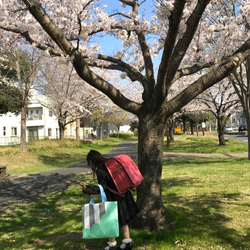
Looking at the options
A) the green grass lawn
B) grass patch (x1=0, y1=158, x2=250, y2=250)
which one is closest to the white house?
grass patch (x1=0, y1=158, x2=250, y2=250)

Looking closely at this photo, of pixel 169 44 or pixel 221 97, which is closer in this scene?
pixel 169 44

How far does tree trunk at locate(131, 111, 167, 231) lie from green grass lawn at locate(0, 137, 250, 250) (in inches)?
8.8

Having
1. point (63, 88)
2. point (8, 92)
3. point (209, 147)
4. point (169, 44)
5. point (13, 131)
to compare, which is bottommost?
point (209, 147)

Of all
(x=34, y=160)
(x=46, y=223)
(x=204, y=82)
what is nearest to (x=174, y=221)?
(x=204, y=82)

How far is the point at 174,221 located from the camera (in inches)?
176

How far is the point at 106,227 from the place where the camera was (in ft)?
9.95

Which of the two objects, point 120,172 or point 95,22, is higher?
point 95,22

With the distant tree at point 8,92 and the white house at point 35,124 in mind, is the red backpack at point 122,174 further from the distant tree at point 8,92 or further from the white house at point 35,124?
the white house at point 35,124

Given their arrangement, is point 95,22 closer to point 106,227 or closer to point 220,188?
point 106,227

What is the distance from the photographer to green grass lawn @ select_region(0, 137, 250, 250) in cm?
371

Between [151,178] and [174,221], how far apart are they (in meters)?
0.95

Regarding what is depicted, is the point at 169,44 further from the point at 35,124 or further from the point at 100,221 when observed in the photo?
the point at 35,124

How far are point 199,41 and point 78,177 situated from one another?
7124mm

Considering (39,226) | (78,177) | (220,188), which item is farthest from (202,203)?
(78,177)
